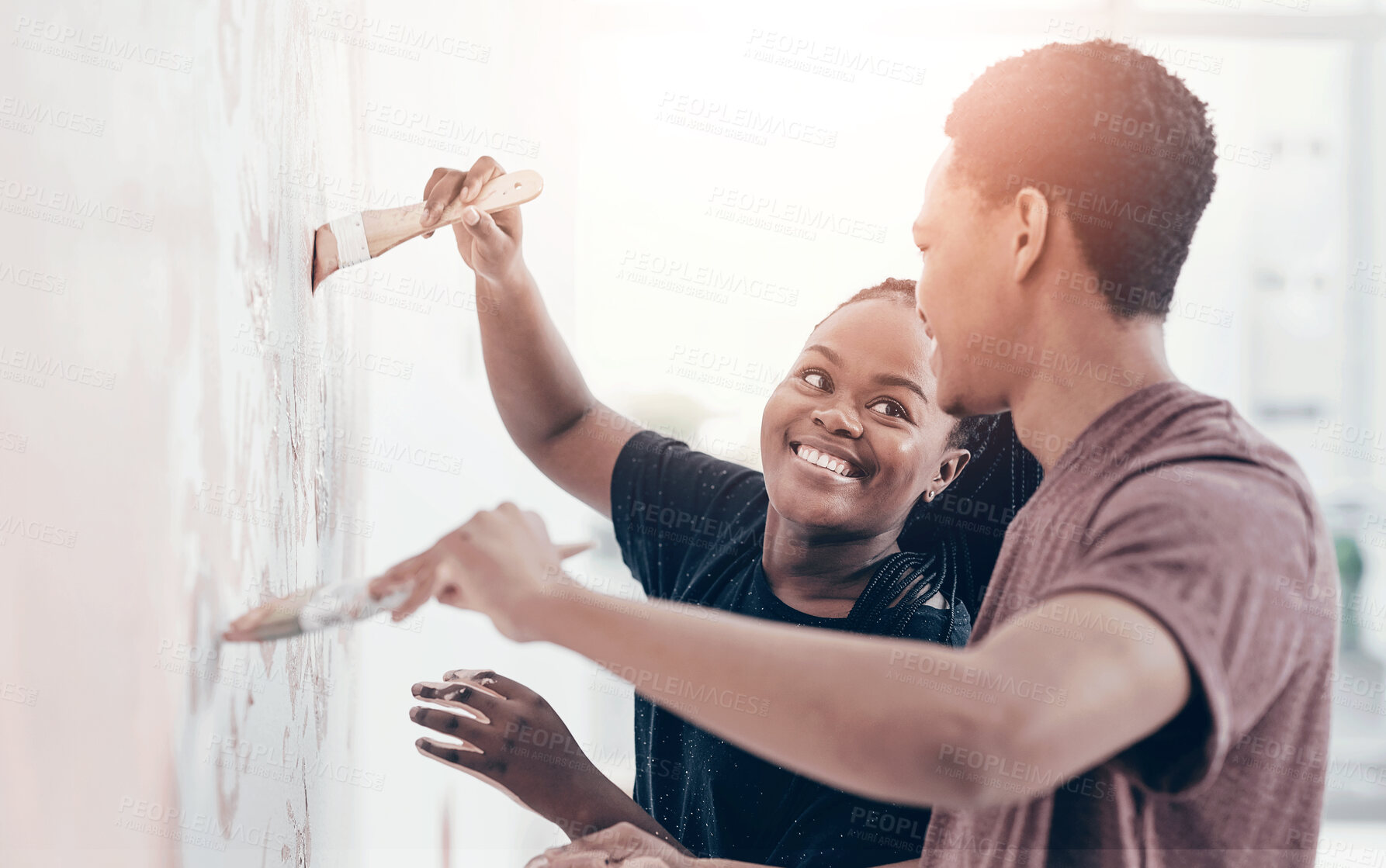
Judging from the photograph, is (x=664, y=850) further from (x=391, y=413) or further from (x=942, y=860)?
(x=391, y=413)

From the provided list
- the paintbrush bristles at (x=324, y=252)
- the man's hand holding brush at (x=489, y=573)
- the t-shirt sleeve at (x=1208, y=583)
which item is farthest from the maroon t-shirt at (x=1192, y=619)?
the paintbrush bristles at (x=324, y=252)

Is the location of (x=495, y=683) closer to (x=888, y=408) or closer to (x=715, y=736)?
(x=715, y=736)

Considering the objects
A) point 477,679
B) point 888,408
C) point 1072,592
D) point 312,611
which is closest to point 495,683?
point 477,679

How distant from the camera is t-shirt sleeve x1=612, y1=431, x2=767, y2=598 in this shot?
0.93 metres

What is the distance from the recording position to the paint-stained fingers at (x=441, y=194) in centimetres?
77

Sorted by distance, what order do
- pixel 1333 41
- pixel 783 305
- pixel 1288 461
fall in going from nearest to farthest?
pixel 1288 461, pixel 783 305, pixel 1333 41

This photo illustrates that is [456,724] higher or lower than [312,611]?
lower

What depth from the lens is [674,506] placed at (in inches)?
36.8

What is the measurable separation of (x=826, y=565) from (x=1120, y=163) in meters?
0.39

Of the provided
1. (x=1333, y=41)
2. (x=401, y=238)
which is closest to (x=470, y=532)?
(x=401, y=238)

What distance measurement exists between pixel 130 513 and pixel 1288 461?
1.96ft

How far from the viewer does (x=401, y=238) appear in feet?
2.55

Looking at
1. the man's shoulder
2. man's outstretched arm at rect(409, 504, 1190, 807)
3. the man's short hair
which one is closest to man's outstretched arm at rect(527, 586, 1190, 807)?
man's outstretched arm at rect(409, 504, 1190, 807)

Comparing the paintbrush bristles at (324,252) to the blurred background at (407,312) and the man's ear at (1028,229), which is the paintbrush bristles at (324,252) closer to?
the blurred background at (407,312)
